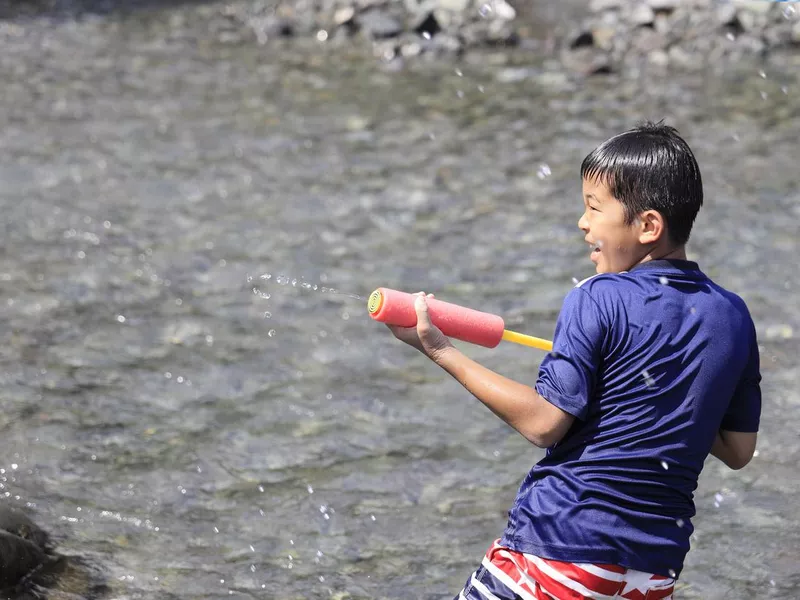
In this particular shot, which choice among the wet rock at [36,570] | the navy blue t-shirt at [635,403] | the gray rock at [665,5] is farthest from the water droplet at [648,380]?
the gray rock at [665,5]

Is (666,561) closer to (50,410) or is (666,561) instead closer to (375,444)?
(375,444)

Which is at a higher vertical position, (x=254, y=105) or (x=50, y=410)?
(x=254, y=105)

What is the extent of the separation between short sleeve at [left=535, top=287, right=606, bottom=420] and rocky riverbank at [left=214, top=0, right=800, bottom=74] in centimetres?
946

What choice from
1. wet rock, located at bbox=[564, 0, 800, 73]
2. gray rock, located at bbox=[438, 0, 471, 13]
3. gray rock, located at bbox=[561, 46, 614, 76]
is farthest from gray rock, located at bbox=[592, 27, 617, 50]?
gray rock, located at bbox=[438, 0, 471, 13]

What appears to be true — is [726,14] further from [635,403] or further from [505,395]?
[505,395]

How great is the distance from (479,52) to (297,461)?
8.37 meters

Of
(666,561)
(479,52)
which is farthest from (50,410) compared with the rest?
(479,52)

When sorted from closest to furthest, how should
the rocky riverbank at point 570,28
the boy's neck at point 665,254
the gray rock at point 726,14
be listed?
the boy's neck at point 665,254 → the rocky riverbank at point 570,28 → the gray rock at point 726,14

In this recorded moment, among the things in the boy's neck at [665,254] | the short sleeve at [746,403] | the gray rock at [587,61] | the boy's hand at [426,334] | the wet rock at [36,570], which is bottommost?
the wet rock at [36,570]

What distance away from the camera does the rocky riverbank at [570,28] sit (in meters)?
11.9

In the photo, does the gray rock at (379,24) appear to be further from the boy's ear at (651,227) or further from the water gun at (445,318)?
the boy's ear at (651,227)

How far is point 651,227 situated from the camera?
8.14 feet

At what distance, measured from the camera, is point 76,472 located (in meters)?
4.89

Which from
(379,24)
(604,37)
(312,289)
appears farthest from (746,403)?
(379,24)
